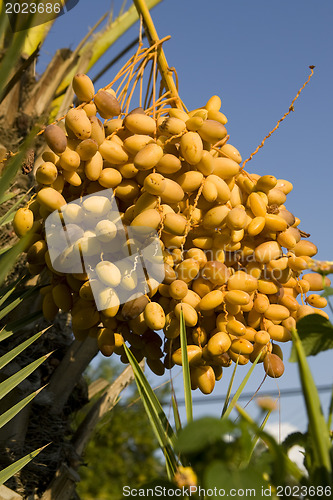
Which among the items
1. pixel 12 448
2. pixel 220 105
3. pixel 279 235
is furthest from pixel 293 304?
pixel 12 448

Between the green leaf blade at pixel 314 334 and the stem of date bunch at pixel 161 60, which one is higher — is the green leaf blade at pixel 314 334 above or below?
below

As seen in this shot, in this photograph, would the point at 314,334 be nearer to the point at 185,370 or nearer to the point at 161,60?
the point at 185,370

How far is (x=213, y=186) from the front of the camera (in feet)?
2.65

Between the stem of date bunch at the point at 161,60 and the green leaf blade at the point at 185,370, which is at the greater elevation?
the stem of date bunch at the point at 161,60

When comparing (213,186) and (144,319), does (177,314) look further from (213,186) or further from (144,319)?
(213,186)

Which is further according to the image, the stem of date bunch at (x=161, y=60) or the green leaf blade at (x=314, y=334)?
the stem of date bunch at (x=161, y=60)

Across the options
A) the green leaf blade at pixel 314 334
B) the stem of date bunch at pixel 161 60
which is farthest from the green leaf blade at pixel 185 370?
the stem of date bunch at pixel 161 60

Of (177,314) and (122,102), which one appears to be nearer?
(177,314)

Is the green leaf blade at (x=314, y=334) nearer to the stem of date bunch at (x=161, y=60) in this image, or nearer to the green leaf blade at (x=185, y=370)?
the green leaf blade at (x=185, y=370)

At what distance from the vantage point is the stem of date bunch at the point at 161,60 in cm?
100

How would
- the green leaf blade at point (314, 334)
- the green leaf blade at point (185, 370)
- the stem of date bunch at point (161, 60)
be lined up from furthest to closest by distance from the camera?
the stem of date bunch at point (161, 60) → the green leaf blade at point (185, 370) → the green leaf blade at point (314, 334)

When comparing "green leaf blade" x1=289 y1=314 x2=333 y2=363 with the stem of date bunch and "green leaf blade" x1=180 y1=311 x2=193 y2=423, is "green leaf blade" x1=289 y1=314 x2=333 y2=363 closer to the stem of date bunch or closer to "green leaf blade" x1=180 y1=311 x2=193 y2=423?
"green leaf blade" x1=180 y1=311 x2=193 y2=423

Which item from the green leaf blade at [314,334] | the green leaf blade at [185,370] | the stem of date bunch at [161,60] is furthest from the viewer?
the stem of date bunch at [161,60]

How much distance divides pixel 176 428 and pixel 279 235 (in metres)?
0.35
